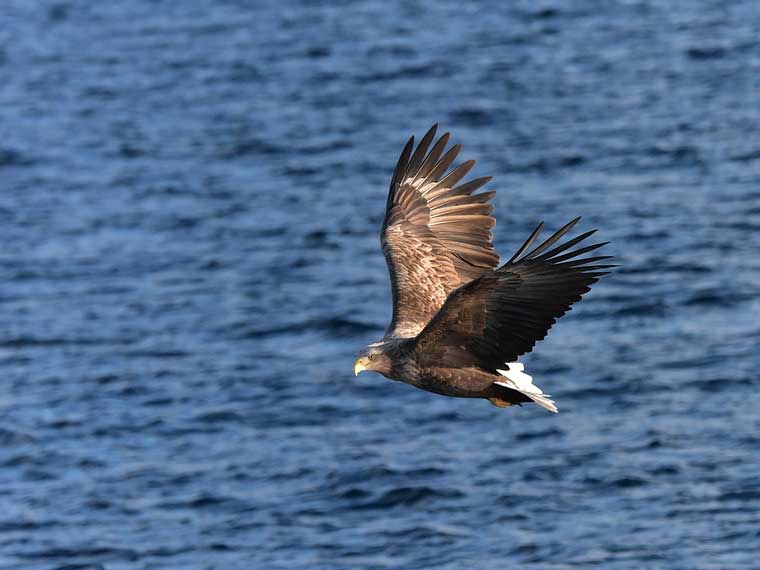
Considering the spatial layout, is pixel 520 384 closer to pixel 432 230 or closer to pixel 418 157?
pixel 432 230

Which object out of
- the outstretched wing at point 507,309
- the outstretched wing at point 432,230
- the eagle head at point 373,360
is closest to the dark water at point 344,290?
the outstretched wing at point 432,230

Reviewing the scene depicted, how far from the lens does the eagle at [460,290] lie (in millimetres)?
7906

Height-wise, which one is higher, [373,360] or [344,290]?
[373,360]

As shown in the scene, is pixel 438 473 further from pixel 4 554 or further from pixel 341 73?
pixel 341 73

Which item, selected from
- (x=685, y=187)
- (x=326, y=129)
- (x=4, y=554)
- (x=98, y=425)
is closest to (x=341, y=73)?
(x=326, y=129)

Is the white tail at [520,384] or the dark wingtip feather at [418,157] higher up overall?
the dark wingtip feather at [418,157]

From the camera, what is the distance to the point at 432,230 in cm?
979

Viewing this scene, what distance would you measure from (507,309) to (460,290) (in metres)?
0.34

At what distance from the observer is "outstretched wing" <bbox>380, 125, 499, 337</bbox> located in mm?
9484

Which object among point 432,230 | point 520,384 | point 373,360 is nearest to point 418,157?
point 432,230

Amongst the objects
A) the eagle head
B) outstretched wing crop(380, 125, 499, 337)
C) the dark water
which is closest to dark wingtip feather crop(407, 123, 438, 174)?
outstretched wing crop(380, 125, 499, 337)

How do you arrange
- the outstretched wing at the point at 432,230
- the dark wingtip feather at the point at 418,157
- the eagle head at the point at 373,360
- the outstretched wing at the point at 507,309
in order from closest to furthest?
the outstretched wing at the point at 507,309 → the eagle head at the point at 373,360 → the outstretched wing at the point at 432,230 → the dark wingtip feather at the point at 418,157

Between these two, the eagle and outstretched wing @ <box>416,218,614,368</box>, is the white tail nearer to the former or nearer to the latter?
the eagle

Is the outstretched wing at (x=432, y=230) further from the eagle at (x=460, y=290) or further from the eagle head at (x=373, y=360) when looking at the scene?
the eagle head at (x=373, y=360)
